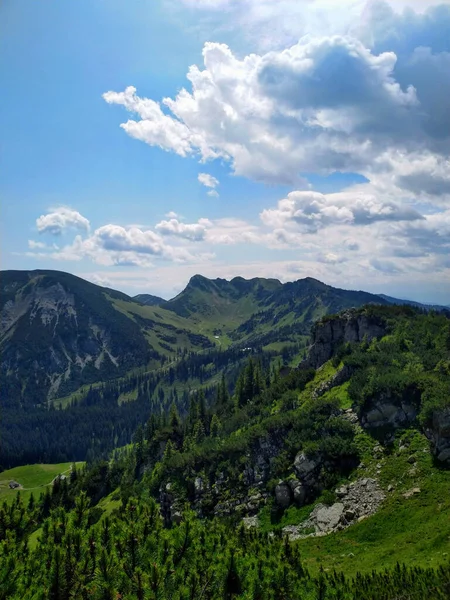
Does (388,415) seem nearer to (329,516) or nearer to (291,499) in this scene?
(329,516)

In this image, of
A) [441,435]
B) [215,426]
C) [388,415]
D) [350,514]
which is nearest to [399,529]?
[350,514]

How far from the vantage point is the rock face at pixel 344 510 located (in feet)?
195

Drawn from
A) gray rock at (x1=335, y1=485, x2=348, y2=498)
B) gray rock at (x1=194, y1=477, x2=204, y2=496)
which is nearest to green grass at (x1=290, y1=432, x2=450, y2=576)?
gray rock at (x1=335, y1=485, x2=348, y2=498)

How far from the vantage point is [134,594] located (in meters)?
16.0

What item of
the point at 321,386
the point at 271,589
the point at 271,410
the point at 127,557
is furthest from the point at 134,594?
the point at 271,410

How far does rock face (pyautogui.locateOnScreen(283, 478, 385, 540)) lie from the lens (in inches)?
2335

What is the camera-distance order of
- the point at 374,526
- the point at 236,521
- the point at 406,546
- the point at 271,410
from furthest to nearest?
the point at 271,410 → the point at 236,521 → the point at 374,526 → the point at 406,546

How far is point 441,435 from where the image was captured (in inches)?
2386

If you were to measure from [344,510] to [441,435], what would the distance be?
64.5 feet

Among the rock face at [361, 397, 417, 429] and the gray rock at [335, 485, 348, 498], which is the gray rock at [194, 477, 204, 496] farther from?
the rock face at [361, 397, 417, 429]

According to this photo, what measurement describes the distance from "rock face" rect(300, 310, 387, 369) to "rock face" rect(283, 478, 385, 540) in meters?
53.6

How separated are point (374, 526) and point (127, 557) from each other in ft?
161

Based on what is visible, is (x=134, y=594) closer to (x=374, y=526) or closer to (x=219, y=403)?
(x=374, y=526)

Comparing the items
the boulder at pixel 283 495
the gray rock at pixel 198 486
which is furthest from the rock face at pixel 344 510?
the gray rock at pixel 198 486
